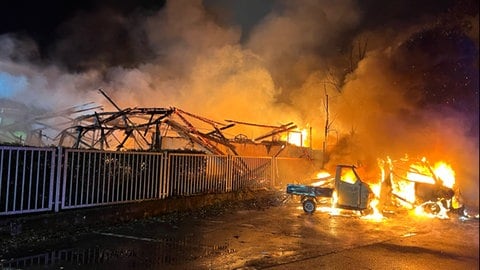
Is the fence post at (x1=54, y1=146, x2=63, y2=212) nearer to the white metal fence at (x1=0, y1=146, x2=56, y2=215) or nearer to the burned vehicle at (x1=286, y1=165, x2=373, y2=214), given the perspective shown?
the white metal fence at (x1=0, y1=146, x2=56, y2=215)

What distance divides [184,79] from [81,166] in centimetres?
1438

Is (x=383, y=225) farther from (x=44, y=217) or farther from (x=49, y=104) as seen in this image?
(x=49, y=104)

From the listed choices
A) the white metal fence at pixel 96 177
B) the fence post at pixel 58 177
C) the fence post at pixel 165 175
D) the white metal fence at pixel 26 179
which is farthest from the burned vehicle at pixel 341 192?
the white metal fence at pixel 26 179

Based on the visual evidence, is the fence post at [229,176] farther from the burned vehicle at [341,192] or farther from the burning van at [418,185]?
the burning van at [418,185]

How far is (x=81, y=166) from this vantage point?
9.06 metres

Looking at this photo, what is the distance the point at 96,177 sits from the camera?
9.39 meters

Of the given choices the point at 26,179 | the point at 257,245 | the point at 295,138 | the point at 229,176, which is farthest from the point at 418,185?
the point at 26,179

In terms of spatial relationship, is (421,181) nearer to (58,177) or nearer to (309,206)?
(309,206)

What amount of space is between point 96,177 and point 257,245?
13.1ft

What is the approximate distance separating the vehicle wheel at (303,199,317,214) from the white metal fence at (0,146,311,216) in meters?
2.79

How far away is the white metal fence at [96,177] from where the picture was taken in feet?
25.5

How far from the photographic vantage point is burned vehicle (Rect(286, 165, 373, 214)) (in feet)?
41.0

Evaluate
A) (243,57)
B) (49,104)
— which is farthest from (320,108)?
(49,104)

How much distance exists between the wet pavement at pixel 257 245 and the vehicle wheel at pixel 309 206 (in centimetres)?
124
